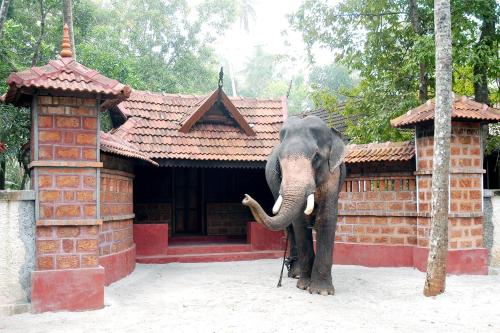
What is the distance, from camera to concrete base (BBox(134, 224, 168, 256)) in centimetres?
1170

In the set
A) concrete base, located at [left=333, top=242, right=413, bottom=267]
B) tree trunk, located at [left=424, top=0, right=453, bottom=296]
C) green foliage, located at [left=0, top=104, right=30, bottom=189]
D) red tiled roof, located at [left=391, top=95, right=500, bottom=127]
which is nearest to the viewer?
tree trunk, located at [left=424, top=0, right=453, bottom=296]

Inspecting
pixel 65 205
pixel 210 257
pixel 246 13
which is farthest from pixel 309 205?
pixel 246 13

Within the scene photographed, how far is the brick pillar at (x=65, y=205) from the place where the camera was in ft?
22.8

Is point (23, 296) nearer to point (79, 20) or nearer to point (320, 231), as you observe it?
point (320, 231)

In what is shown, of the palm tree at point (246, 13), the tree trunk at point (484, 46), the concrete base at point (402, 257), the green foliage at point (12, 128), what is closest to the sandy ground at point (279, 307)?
the concrete base at point (402, 257)

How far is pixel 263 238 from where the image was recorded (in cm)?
1270

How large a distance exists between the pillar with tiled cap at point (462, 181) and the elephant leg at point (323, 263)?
241 cm

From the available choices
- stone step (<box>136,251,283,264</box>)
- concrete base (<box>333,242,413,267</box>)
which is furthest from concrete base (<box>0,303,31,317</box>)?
concrete base (<box>333,242,413,267</box>)

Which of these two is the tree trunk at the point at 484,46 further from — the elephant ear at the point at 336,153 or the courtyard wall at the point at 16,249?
the courtyard wall at the point at 16,249

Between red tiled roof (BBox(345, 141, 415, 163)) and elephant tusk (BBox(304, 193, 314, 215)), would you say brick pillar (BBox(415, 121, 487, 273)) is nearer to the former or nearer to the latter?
red tiled roof (BBox(345, 141, 415, 163))

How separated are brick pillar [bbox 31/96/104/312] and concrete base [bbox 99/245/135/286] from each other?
4.78 ft

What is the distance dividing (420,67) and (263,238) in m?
5.52

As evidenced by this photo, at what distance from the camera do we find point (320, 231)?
8.31 metres

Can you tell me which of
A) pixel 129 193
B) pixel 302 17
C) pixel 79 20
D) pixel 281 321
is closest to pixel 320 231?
pixel 281 321
